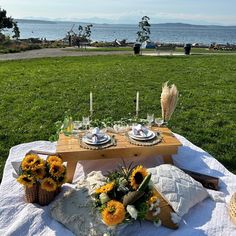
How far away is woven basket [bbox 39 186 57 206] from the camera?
14.3ft

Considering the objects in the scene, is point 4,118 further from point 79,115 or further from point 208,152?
point 208,152

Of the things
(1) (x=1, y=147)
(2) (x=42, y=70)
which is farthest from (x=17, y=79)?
(1) (x=1, y=147)

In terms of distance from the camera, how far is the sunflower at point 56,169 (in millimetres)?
4242

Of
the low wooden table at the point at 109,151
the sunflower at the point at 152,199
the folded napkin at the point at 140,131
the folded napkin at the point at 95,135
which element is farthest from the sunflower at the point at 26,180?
the folded napkin at the point at 140,131

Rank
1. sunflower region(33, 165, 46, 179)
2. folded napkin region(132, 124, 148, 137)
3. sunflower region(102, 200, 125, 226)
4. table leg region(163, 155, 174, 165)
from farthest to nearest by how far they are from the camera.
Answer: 1. table leg region(163, 155, 174, 165)
2. folded napkin region(132, 124, 148, 137)
3. sunflower region(33, 165, 46, 179)
4. sunflower region(102, 200, 125, 226)

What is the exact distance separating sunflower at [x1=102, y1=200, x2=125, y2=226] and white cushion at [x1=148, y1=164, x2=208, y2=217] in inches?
30.8

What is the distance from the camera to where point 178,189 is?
4363 mm

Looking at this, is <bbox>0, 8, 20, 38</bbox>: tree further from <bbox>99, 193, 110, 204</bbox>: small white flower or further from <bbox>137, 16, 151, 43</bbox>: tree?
<bbox>99, 193, 110, 204</bbox>: small white flower

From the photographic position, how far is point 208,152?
6.74 meters

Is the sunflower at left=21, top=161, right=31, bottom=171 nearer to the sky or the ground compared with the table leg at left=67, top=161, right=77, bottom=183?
nearer to the sky

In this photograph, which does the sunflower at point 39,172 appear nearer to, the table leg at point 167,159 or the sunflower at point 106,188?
the sunflower at point 106,188

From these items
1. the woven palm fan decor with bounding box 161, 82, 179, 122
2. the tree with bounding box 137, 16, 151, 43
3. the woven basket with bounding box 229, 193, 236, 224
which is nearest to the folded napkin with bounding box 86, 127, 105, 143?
the woven palm fan decor with bounding box 161, 82, 179, 122

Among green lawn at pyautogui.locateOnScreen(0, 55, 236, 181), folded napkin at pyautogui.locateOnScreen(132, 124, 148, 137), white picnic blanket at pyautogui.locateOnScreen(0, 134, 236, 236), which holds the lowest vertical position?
green lawn at pyautogui.locateOnScreen(0, 55, 236, 181)

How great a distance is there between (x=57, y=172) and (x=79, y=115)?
441 centimetres
